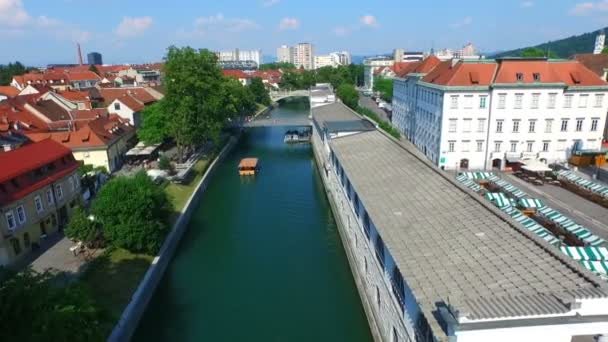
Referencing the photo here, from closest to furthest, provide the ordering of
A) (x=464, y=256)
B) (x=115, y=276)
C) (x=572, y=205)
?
1. (x=464, y=256)
2. (x=115, y=276)
3. (x=572, y=205)

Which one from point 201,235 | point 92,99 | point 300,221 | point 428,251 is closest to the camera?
point 428,251

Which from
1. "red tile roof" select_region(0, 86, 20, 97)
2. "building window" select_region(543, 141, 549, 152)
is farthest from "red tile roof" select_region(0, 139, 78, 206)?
"red tile roof" select_region(0, 86, 20, 97)

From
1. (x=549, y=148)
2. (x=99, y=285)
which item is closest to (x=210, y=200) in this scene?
(x=99, y=285)

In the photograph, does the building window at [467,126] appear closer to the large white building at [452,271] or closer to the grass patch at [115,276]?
the large white building at [452,271]

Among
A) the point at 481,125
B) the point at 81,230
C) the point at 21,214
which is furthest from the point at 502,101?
the point at 21,214

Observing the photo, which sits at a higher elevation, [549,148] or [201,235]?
[549,148]

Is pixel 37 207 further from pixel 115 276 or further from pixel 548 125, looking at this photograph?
pixel 548 125

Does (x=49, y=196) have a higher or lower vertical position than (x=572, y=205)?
higher

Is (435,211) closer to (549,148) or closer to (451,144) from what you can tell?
(451,144)
